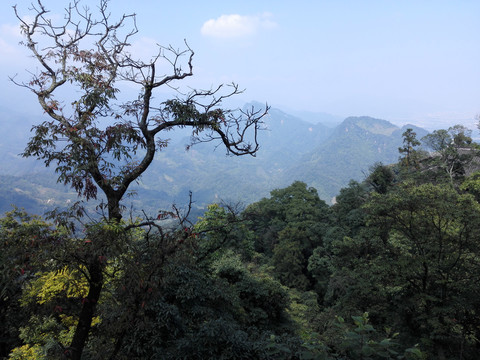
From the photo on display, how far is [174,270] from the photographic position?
22.1 feet

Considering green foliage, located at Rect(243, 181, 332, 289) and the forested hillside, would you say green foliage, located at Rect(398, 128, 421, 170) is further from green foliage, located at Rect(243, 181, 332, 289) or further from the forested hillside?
the forested hillside

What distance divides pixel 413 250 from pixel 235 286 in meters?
7.30

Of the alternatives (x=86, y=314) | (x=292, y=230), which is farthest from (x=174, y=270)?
(x=292, y=230)

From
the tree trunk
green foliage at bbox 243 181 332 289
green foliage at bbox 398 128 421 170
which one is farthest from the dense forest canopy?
green foliage at bbox 398 128 421 170

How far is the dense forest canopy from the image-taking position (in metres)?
4.19

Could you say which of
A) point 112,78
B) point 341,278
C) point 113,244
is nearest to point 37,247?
point 113,244

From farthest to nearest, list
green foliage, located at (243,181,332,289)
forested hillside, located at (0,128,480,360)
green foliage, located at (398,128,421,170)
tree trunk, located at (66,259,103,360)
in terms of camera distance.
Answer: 1. green foliage, located at (398,128,421,170)
2. green foliage, located at (243,181,332,289)
3. tree trunk, located at (66,259,103,360)
4. forested hillside, located at (0,128,480,360)

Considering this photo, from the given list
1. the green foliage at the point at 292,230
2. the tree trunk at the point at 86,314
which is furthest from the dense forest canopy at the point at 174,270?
the green foliage at the point at 292,230

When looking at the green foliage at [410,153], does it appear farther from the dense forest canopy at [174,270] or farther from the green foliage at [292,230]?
the dense forest canopy at [174,270]

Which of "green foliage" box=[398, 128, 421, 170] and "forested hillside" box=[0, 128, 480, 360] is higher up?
"green foliage" box=[398, 128, 421, 170]

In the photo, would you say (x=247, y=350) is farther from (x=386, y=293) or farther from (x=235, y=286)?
(x=386, y=293)

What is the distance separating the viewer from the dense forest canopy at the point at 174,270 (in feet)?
13.8

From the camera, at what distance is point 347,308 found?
491 inches

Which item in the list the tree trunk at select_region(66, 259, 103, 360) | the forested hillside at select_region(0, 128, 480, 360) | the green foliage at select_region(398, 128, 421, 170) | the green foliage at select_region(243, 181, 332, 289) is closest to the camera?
the forested hillside at select_region(0, 128, 480, 360)
